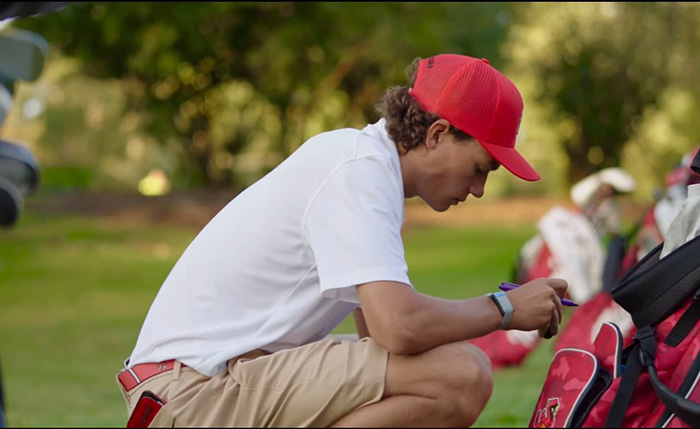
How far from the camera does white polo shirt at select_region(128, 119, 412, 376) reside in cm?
303

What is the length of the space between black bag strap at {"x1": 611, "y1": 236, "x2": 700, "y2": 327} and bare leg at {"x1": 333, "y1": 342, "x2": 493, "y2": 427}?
0.56 metres

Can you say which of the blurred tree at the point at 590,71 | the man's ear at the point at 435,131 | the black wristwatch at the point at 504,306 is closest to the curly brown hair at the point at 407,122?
the man's ear at the point at 435,131

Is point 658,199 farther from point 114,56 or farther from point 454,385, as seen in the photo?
point 114,56

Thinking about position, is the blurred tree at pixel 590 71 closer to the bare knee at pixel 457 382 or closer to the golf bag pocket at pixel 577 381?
the golf bag pocket at pixel 577 381

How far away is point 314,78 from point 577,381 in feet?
66.2

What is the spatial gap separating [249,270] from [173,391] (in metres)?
0.39

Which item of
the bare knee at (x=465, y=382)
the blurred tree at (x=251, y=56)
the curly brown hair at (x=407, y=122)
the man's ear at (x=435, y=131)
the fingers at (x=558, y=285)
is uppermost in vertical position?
the blurred tree at (x=251, y=56)

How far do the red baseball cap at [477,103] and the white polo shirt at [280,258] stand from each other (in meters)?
0.19

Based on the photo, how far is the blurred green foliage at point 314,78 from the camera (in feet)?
63.1

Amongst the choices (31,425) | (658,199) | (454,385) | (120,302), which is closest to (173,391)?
(454,385)

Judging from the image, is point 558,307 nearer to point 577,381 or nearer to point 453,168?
point 577,381

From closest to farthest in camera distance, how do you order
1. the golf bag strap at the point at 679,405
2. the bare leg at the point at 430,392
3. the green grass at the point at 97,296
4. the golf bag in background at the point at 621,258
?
the golf bag strap at the point at 679,405
the bare leg at the point at 430,392
the golf bag in background at the point at 621,258
the green grass at the point at 97,296

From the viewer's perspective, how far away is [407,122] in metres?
3.26

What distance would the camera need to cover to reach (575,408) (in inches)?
125
